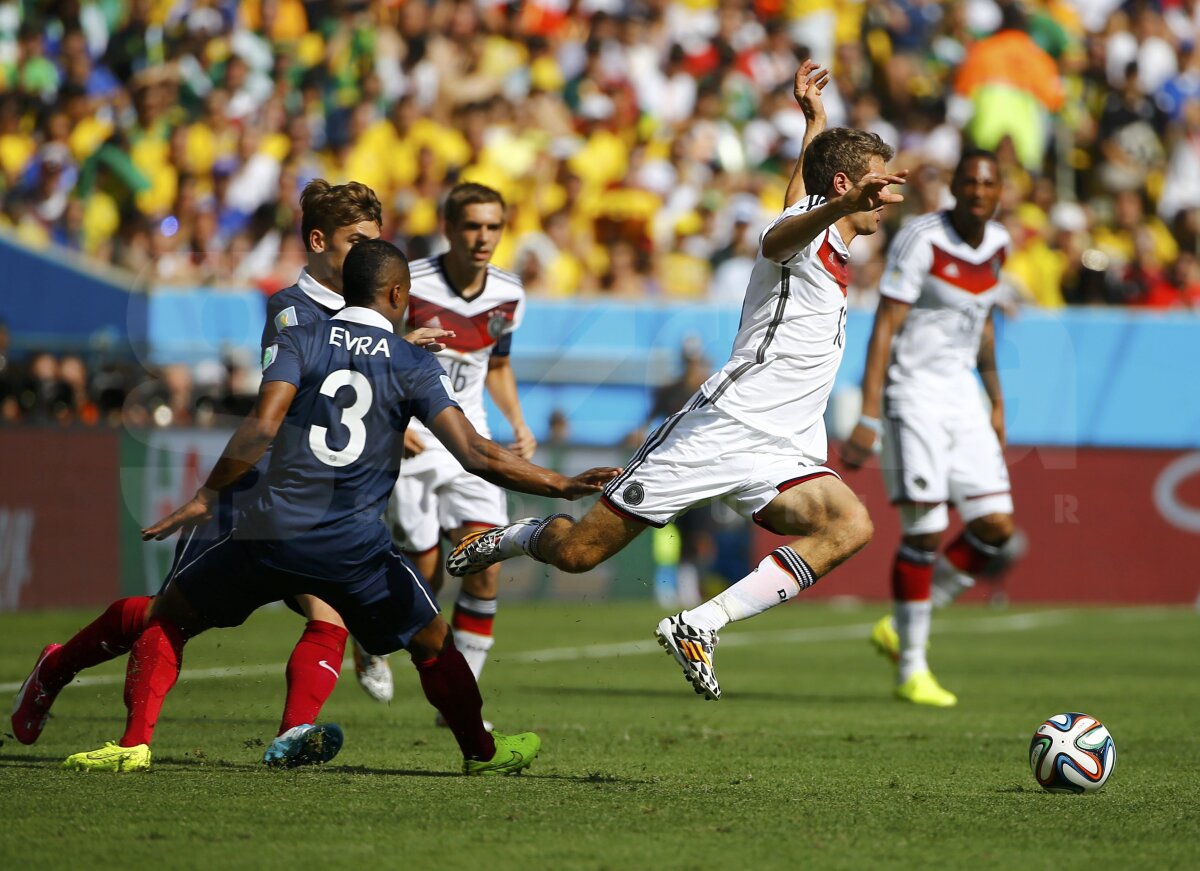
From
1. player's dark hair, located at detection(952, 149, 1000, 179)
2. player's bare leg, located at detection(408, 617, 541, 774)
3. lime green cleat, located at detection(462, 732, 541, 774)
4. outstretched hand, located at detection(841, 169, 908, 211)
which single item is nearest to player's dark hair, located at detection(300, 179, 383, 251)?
player's bare leg, located at detection(408, 617, 541, 774)

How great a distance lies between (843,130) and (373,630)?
8.72 ft

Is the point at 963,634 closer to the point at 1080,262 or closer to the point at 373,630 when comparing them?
the point at 1080,262

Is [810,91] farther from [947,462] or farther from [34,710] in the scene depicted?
[34,710]

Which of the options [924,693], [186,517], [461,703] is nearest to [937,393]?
[924,693]

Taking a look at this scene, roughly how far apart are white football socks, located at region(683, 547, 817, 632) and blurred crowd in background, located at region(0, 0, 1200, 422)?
1042 centimetres

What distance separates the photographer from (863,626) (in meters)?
15.9

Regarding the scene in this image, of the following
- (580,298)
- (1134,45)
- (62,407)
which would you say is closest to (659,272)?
(580,298)

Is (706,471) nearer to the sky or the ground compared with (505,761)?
nearer to the sky

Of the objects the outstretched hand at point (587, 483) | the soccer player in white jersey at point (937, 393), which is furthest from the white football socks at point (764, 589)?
the soccer player in white jersey at point (937, 393)

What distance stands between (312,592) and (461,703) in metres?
0.75

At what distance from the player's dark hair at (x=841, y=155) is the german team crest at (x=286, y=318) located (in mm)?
2122

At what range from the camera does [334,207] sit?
291 inches

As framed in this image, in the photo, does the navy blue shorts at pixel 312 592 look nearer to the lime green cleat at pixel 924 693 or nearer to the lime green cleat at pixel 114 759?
the lime green cleat at pixel 114 759

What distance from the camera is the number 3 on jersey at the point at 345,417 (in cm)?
623
